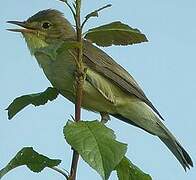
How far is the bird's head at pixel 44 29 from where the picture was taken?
3912mm

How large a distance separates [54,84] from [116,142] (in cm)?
194

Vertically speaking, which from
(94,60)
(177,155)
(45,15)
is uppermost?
(45,15)

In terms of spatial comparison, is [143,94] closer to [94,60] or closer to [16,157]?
[94,60]

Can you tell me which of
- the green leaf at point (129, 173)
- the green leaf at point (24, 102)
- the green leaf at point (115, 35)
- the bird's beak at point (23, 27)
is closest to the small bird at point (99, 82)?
the bird's beak at point (23, 27)

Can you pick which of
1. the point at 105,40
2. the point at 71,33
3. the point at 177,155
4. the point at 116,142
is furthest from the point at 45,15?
the point at 116,142

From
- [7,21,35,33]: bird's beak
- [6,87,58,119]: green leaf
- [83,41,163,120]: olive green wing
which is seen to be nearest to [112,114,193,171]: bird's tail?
[83,41,163,120]: olive green wing

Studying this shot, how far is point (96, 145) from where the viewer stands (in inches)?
85.9

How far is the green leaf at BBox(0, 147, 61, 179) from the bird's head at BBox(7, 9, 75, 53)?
1018mm

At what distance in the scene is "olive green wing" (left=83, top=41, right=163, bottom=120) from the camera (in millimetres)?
4453

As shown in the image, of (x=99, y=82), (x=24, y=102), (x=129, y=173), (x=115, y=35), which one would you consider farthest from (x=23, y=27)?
(x=129, y=173)

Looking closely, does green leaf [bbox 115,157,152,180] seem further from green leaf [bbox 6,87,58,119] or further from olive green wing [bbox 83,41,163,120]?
olive green wing [bbox 83,41,163,120]

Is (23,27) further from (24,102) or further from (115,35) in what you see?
(115,35)

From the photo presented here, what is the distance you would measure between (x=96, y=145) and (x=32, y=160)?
49cm

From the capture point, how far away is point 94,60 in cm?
447
